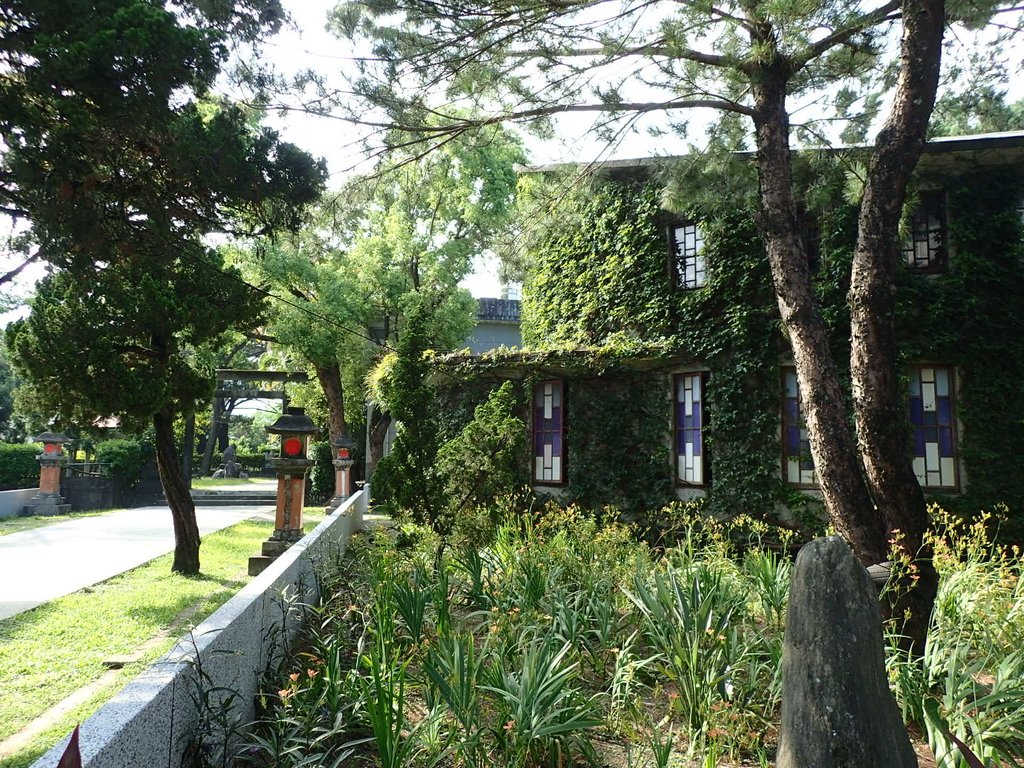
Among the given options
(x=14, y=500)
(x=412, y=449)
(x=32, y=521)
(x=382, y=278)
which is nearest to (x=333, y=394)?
(x=382, y=278)

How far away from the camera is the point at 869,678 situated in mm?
2746

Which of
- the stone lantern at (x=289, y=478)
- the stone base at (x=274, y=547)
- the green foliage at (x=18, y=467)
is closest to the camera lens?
the stone base at (x=274, y=547)

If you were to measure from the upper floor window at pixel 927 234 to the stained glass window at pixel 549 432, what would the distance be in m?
5.91

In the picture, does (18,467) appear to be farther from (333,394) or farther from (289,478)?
(289,478)

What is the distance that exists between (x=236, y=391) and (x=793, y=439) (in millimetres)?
26307

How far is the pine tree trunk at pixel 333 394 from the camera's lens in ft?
70.0

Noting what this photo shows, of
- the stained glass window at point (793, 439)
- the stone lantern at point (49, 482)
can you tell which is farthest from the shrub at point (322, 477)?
the stained glass window at point (793, 439)

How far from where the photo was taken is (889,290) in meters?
5.37

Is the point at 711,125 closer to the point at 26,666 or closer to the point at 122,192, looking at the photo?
the point at 122,192

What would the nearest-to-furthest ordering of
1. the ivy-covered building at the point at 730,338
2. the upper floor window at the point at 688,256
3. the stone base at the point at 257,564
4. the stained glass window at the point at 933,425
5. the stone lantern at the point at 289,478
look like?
the ivy-covered building at the point at 730,338 → the stained glass window at the point at 933,425 → the stone base at the point at 257,564 → the stone lantern at the point at 289,478 → the upper floor window at the point at 688,256

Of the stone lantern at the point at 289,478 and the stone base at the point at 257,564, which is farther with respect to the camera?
the stone lantern at the point at 289,478

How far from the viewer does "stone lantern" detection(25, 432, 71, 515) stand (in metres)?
19.1

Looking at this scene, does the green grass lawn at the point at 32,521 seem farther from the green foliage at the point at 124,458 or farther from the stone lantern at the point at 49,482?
the green foliage at the point at 124,458

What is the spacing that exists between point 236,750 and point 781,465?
28.8 feet
